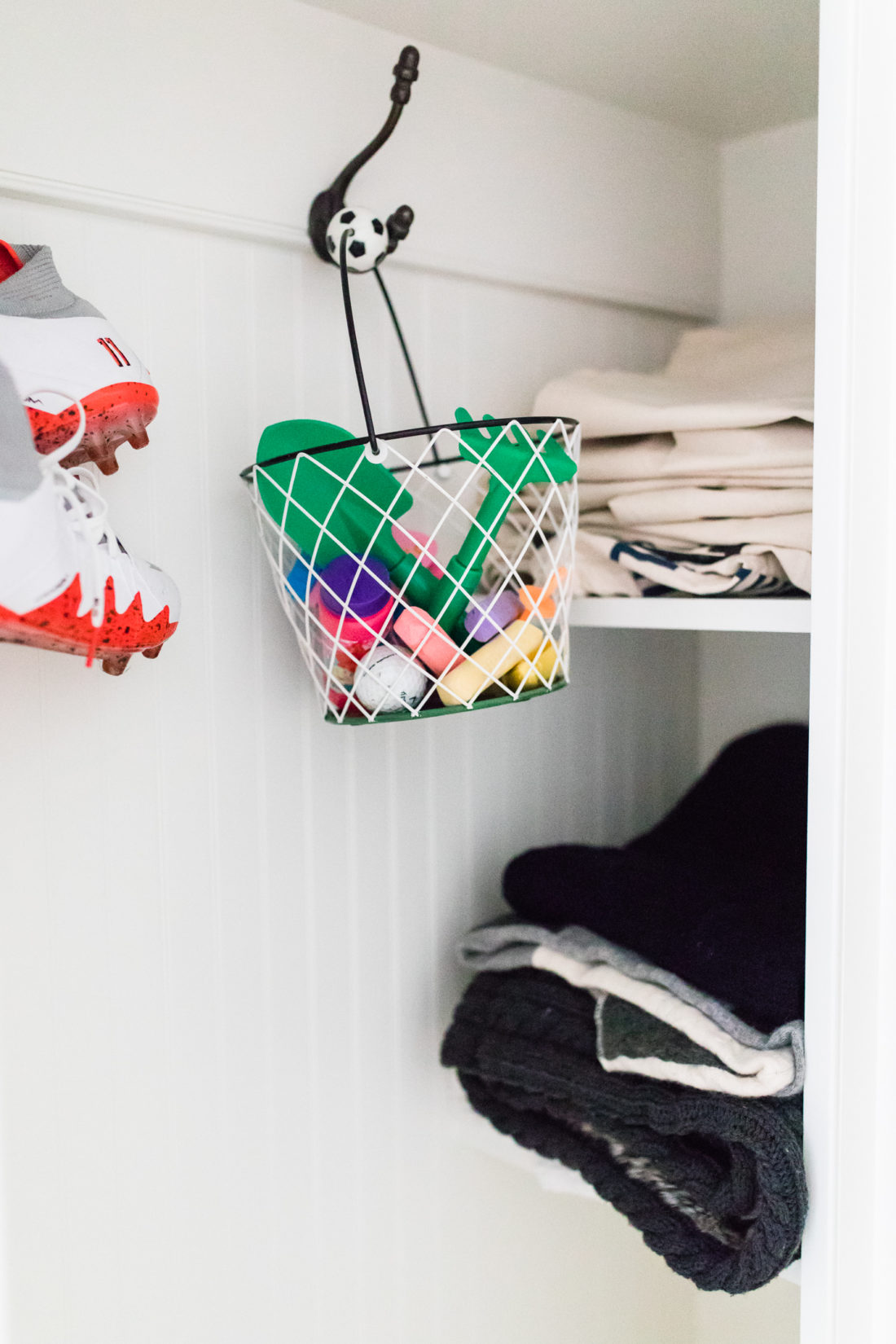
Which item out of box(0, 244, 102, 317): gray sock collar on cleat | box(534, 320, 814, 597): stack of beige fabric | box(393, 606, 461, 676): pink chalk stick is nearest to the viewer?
box(0, 244, 102, 317): gray sock collar on cleat

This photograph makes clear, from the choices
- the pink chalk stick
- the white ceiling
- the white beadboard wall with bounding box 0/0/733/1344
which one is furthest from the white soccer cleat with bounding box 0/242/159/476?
the white ceiling

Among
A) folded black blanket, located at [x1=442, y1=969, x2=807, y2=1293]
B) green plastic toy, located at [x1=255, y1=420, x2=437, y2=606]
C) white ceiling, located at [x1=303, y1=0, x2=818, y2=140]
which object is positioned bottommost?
folded black blanket, located at [x1=442, y1=969, x2=807, y2=1293]

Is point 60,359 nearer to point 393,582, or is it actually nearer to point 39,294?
point 39,294

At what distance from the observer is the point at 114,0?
0.80 meters

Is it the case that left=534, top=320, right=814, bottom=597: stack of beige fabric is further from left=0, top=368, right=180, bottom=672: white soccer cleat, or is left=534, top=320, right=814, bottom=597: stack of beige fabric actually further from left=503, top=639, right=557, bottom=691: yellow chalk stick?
left=0, top=368, right=180, bottom=672: white soccer cleat

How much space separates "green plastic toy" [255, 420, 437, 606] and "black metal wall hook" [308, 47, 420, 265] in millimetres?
181

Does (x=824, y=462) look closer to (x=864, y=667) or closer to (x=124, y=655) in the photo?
(x=864, y=667)

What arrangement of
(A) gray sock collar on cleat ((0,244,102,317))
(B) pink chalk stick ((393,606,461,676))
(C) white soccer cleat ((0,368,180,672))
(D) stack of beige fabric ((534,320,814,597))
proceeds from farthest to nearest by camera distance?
(D) stack of beige fabric ((534,320,814,597)), (B) pink chalk stick ((393,606,461,676)), (A) gray sock collar on cleat ((0,244,102,317)), (C) white soccer cleat ((0,368,180,672))

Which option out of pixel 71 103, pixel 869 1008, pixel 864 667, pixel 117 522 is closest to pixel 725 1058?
pixel 869 1008

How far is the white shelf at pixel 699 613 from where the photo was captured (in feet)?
2.73

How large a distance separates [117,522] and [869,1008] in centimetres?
61

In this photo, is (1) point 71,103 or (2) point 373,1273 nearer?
(1) point 71,103

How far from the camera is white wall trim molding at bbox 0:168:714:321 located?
0.77 metres

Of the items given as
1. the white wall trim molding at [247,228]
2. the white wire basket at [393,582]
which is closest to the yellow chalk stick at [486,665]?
the white wire basket at [393,582]
